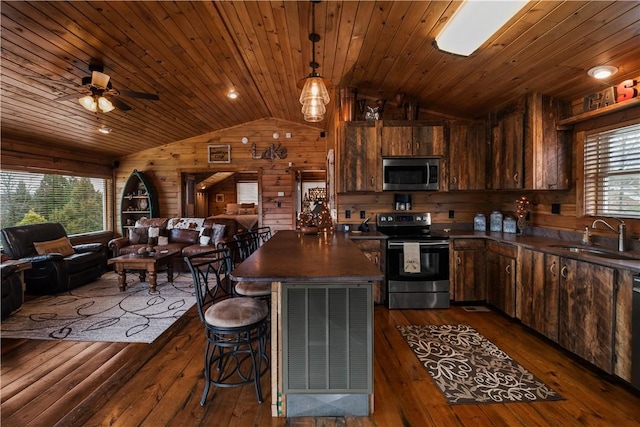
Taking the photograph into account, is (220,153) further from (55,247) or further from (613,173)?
(613,173)

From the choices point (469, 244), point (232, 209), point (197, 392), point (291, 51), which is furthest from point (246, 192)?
point (197, 392)

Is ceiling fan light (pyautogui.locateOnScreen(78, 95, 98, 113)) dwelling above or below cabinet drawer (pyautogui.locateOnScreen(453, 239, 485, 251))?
above

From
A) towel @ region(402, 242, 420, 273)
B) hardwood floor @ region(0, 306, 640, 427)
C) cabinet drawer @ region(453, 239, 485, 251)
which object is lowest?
hardwood floor @ region(0, 306, 640, 427)

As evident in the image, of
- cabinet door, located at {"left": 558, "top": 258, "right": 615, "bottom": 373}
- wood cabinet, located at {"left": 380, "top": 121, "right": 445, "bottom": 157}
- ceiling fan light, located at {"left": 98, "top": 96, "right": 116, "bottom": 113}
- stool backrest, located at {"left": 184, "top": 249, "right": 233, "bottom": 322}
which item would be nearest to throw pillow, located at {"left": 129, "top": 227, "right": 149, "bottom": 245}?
ceiling fan light, located at {"left": 98, "top": 96, "right": 116, "bottom": 113}

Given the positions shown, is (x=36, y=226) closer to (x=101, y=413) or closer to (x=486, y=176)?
(x=101, y=413)

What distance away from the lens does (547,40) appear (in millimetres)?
2326

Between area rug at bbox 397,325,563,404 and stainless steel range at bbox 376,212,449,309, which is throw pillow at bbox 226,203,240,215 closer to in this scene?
stainless steel range at bbox 376,212,449,309

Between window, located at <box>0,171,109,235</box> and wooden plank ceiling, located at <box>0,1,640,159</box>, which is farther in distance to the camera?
window, located at <box>0,171,109,235</box>

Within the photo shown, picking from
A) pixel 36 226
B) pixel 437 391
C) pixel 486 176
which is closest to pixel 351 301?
pixel 437 391

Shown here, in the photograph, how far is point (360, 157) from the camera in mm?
4027

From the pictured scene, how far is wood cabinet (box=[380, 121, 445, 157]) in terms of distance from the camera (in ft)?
13.1

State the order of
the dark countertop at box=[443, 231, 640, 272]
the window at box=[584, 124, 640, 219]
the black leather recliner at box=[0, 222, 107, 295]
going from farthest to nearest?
the black leather recliner at box=[0, 222, 107, 295] < the window at box=[584, 124, 640, 219] < the dark countertop at box=[443, 231, 640, 272]

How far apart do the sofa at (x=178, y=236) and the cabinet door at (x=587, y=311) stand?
5068 mm

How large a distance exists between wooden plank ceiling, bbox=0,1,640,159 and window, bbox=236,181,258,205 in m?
8.10
